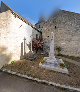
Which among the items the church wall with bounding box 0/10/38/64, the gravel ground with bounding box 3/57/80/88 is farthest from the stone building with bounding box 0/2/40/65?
the gravel ground with bounding box 3/57/80/88

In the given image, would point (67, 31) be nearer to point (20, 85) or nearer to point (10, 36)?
point (10, 36)

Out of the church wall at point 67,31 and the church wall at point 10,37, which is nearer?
the church wall at point 10,37

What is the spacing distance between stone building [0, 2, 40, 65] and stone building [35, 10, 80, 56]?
6401mm

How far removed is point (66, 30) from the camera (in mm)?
21812

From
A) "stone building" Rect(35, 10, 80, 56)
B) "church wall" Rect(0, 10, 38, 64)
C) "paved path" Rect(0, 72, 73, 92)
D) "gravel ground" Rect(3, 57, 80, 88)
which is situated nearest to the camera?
"paved path" Rect(0, 72, 73, 92)

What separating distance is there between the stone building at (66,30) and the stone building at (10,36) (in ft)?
21.0

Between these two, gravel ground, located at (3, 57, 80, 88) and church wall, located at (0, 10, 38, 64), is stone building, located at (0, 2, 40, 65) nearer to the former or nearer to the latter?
church wall, located at (0, 10, 38, 64)

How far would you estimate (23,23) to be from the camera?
16.7m

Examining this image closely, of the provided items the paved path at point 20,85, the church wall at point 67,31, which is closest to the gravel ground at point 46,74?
the paved path at point 20,85

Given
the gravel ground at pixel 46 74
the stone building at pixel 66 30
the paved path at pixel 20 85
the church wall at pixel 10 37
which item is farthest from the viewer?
the stone building at pixel 66 30

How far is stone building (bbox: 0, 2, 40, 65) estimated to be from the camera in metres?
12.3

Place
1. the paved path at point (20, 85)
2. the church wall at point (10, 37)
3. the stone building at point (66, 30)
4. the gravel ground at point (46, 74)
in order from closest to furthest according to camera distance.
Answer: the paved path at point (20, 85)
the gravel ground at point (46, 74)
the church wall at point (10, 37)
the stone building at point (66, 30)

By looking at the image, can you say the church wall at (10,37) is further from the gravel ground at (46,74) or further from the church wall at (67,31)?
the church wall at (67,31)

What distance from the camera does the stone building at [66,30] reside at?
70.2 feet
